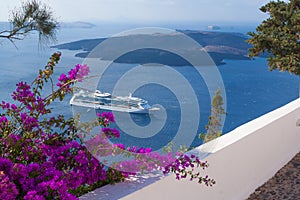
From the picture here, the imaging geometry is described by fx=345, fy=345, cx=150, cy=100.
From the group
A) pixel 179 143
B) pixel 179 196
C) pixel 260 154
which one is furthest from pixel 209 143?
pixel 260 154

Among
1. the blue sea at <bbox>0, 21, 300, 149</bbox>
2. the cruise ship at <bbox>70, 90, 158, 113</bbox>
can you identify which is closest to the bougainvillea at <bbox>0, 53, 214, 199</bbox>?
the cruise ship at <bbox>70, 90, 158, 113</bbox>

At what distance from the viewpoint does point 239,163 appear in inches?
88.0

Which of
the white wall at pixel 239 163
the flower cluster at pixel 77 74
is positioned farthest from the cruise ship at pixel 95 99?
the white wall at pixel 239 163

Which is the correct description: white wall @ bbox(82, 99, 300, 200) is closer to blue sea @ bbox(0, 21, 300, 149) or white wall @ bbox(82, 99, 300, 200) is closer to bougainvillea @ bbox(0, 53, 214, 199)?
bougainvillea @ bbox(0, 53, 214, 199)

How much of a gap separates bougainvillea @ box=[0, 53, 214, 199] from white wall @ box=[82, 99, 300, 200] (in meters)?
0.08

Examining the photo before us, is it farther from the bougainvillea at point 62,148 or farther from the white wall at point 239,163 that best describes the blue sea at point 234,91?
the bougainvillea at point 62,148

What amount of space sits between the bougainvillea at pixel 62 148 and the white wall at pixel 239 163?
0.25 ft

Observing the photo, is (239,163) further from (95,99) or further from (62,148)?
(62,148)

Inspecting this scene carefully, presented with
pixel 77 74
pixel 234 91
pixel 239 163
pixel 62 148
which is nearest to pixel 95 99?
pixel 77 74

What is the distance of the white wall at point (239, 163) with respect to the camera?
4.86 feet

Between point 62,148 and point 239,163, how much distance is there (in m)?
1.28

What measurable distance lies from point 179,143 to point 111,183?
0.68m

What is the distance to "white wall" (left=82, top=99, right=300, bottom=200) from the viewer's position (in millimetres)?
1482

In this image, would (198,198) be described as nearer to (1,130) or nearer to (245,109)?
(1,130)
